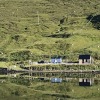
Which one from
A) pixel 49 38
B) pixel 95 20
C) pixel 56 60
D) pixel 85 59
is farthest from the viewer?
pixel 95 20

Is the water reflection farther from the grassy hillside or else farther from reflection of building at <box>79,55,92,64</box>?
the grassy hillside

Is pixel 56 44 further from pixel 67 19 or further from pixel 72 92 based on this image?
pixel 72 92

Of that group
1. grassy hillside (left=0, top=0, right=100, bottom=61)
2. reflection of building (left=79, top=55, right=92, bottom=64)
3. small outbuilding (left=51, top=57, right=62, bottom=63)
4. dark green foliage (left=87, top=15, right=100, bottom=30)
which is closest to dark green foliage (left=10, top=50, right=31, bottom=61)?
grassy hillside (left=0, top=0, right=100, bottom=61)

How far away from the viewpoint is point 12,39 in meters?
177

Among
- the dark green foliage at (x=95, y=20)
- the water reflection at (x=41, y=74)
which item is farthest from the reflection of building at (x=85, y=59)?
the dark green foliage at (x=95, y=20)

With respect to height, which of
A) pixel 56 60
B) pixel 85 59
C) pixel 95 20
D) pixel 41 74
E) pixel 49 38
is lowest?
pixel 41 74

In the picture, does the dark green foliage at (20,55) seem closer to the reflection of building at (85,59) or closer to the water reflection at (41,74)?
the water reflection at (41,74)

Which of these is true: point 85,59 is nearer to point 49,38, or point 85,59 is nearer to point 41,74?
point 41,74

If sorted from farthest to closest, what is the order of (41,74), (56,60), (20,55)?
(20,55) < (56,60) < (41,74)

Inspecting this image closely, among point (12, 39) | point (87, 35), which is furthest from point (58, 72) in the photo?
point (12, 39)

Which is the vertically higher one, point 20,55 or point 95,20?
point 95,20


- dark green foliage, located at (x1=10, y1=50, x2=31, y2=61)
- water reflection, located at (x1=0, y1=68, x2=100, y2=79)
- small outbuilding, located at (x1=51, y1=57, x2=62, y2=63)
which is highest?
dark green foliage, located at (x1=10, y1=50, x2=31, y2=61)

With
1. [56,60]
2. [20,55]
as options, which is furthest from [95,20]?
[56,60]

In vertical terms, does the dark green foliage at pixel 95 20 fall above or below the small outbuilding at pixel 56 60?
above
